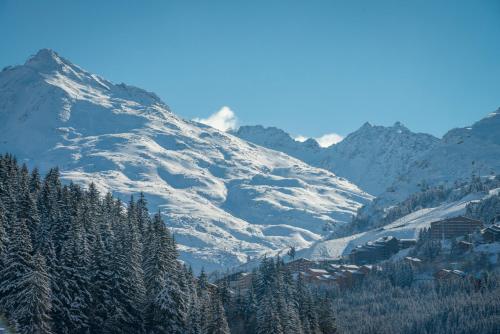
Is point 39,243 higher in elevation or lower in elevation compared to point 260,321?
higher

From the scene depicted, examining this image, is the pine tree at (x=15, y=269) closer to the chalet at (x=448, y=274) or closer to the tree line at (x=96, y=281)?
the tree line at (x=96, y=281)

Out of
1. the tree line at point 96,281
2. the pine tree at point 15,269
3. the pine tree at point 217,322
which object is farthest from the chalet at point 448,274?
the pine tree at point 15,269

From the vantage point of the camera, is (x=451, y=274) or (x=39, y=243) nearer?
(x=39, y=243)

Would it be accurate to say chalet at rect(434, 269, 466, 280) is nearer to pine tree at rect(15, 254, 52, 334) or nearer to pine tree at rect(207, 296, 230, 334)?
pine tree at rect(207, 296, 230, 334)

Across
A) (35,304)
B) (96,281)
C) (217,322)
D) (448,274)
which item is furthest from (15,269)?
(448,274)

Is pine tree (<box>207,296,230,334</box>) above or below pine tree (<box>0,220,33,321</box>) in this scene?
below

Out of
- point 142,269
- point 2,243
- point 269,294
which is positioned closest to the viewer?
point 2,243

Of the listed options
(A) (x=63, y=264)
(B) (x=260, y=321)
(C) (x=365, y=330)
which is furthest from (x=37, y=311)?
(C) (x=365, y=330)

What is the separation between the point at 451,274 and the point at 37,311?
141 m

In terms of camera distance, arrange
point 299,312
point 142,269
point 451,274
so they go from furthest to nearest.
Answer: point 451,274 → point 299,312 → point 142,269

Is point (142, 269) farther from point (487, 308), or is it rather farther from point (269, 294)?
point (487, 308)

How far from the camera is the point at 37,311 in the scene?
76000mm

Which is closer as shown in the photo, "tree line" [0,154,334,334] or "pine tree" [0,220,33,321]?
"pine tree" [0,220,33,321]

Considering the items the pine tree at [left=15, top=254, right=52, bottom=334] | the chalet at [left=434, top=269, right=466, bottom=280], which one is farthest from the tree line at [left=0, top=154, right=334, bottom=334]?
the chalet at [left=434, top=269, right=466, bottom=280]
